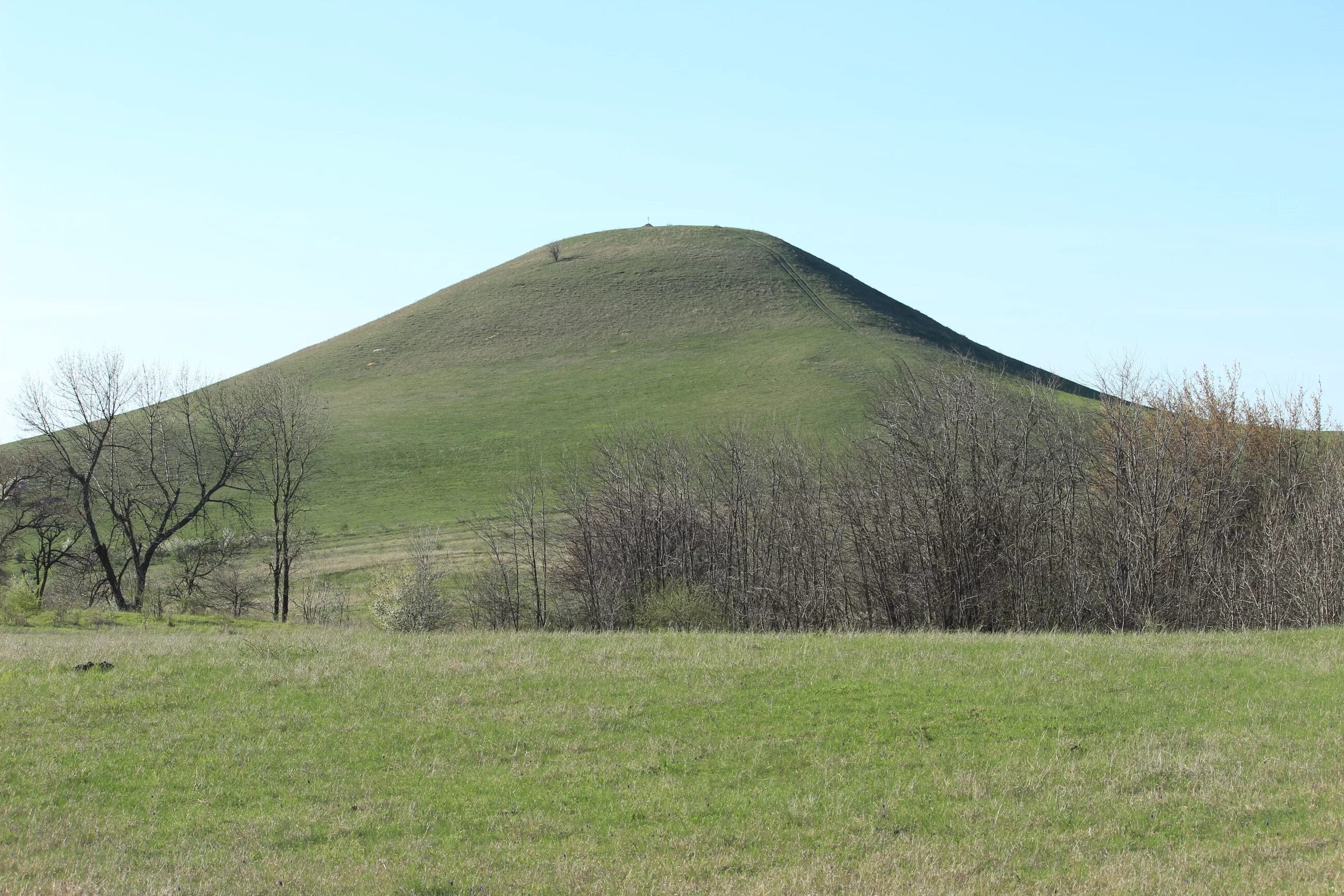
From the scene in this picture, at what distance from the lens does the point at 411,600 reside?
126 ft

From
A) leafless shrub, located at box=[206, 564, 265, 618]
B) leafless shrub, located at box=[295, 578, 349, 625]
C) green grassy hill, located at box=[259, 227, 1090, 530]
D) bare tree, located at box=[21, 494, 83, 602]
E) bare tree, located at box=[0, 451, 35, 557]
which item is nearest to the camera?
bare tree, located at box=[0, 451, 35, 557]

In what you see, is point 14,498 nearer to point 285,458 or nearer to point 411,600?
point 285,458

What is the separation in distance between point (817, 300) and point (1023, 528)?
8381 cm

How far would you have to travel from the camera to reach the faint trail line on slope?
96244 millimetres

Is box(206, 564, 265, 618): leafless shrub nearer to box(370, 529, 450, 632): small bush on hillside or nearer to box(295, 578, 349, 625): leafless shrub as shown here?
box(295, 578, 349, 625): leafless shrub

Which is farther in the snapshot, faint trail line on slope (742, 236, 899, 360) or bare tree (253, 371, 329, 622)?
faint trail line on slope (742, 236, 899, 360)

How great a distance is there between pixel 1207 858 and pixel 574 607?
112 ft

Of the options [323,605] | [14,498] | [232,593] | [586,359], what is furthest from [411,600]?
[586,359]

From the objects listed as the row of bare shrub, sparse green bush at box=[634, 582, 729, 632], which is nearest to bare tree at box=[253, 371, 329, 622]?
the row of bare shrub

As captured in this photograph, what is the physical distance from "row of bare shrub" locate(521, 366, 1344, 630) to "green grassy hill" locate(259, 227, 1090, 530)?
2963cm

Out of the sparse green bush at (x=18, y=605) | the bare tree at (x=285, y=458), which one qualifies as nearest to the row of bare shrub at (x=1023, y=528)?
the bare tree at (x=285, y=458)

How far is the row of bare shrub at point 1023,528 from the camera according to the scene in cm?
3027

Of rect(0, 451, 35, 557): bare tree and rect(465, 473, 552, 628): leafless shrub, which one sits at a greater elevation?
rect(0, 451, 35, 557): bare tree

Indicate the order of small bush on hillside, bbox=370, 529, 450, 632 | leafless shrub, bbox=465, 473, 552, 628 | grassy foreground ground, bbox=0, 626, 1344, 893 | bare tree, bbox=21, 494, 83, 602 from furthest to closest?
bare tree, bbox=21, 494, 83, 602 → leafless shrub, bbox=465, 473, 552, 628 → small bush on hillside, bbox=370, 529, 450, 632 → grassy foreground ground, bbox=0, 626, 1344, 893
